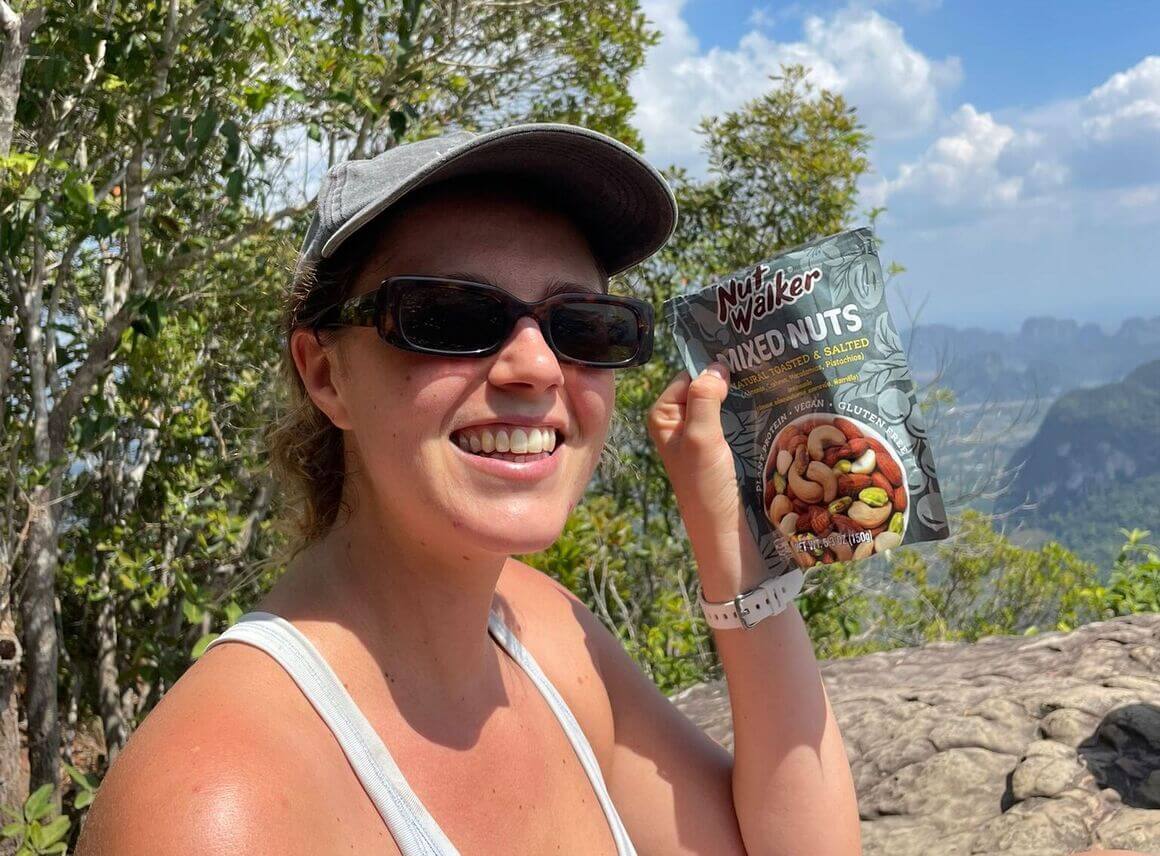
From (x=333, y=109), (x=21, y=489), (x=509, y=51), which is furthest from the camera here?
(x=509, y=51)

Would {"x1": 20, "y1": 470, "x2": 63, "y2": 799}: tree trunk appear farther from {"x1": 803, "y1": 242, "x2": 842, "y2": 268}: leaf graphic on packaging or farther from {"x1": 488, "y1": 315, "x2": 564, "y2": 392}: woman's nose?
{"x1": 803, "y1": 242, "x2": 842, "y2": 268}: leaf graphic on packaging

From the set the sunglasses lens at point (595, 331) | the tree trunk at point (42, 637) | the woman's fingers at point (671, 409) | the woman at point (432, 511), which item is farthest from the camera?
the tree trunk at point (42, 637)

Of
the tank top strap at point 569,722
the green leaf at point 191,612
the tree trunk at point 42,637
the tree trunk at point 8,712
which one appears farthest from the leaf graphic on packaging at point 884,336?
the tree trunk at point 42,637

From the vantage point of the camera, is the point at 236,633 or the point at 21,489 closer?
the point at 236,633

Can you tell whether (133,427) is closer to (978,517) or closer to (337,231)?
(337,231)

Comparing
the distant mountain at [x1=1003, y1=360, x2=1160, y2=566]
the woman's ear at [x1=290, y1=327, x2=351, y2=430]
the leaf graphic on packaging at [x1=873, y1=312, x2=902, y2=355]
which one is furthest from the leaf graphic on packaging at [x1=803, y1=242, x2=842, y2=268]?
the distant mountain at [x1=1003, y1=360, x2=1160, y2=566]

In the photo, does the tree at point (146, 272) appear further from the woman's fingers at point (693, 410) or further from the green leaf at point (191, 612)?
the woman's fingers at point (693, 410)

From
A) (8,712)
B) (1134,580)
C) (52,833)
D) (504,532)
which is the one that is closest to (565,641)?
(504,532)

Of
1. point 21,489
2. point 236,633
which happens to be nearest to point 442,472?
point 236,633
